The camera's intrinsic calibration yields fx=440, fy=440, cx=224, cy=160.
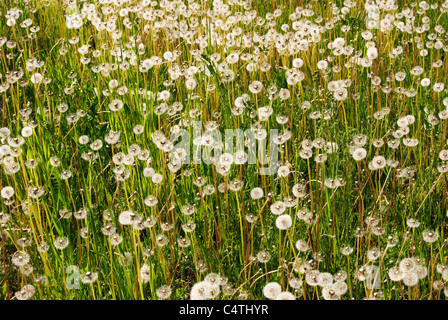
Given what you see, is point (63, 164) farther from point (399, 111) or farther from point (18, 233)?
point (399, 111)

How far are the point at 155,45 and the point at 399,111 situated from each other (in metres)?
1.56

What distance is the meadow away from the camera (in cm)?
157

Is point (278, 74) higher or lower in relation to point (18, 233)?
higher

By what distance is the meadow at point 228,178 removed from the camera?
5.16 ft

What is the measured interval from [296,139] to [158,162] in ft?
2.28

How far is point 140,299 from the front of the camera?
1502 millimetres

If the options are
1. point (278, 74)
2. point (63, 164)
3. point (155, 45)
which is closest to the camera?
point (63, 164)

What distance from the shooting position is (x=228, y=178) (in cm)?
188

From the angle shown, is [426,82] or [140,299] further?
[426,82]
